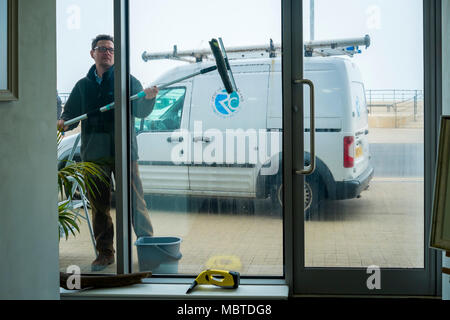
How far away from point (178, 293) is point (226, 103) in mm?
1152

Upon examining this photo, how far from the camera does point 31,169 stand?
199 cm

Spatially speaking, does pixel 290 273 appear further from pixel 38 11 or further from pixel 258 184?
pixel 38 11

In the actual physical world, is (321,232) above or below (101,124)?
below

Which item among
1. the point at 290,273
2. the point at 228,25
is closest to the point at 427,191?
the point at 290,273

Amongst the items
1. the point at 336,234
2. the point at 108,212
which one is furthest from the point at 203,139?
the point at 336,234

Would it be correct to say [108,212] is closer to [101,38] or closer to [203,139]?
[203,139]

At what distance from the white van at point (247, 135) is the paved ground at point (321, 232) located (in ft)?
0.29

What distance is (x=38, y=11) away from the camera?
2.00 meters

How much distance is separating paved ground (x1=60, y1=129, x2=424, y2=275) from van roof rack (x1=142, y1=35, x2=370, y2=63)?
1.74 ft

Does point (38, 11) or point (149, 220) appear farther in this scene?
point (149, 220)

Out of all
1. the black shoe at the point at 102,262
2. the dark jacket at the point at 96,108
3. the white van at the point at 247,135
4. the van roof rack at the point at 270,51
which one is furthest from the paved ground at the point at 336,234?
the van roof rack at the point at 270,51

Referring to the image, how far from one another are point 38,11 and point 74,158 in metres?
1.47
